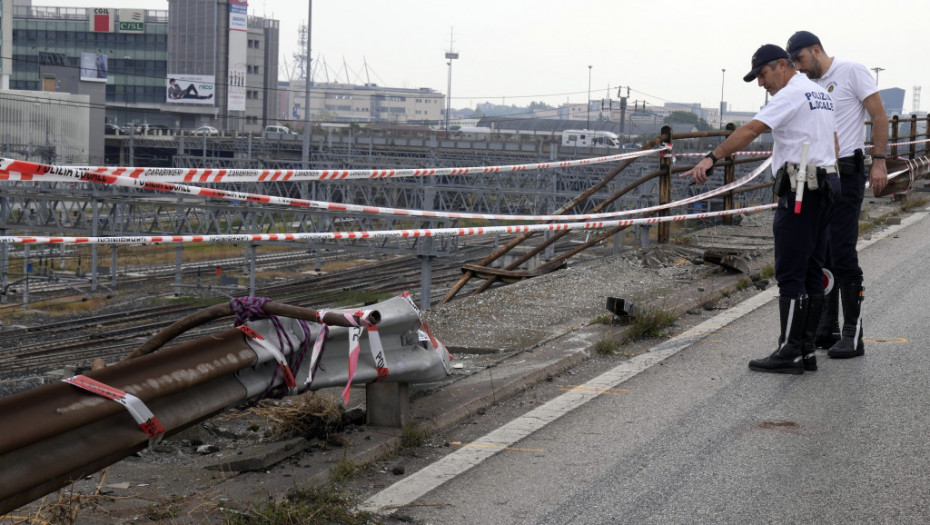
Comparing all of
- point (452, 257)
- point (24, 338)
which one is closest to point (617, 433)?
point (452, 257)

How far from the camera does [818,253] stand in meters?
6.07

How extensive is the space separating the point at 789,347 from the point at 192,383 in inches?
140

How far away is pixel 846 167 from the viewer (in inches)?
249

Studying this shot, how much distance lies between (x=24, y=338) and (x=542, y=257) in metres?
16.4

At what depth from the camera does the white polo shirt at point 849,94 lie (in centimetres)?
655

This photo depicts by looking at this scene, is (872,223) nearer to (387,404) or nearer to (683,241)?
(683,241)

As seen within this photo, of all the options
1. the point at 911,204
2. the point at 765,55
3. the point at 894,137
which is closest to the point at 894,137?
the point at 894,137

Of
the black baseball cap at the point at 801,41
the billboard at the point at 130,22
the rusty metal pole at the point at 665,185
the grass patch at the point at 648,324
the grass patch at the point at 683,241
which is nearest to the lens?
the black baseball cap at the point at 801,41

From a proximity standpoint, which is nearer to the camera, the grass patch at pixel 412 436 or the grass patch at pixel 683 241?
the grass patch at pixel 412 436

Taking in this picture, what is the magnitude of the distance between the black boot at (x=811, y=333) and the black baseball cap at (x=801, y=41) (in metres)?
1.52

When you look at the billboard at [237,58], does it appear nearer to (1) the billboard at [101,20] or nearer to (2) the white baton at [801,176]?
(1) the billboard at [101,20]

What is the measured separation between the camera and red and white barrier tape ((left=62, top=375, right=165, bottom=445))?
310cm

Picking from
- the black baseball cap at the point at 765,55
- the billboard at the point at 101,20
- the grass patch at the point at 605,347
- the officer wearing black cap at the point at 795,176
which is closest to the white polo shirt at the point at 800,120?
the officer wearing black cap at the point at 795,176

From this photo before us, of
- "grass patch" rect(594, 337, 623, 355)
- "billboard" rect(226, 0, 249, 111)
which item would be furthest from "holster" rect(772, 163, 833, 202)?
"billboard" rect(226, 0, 249, 111)
